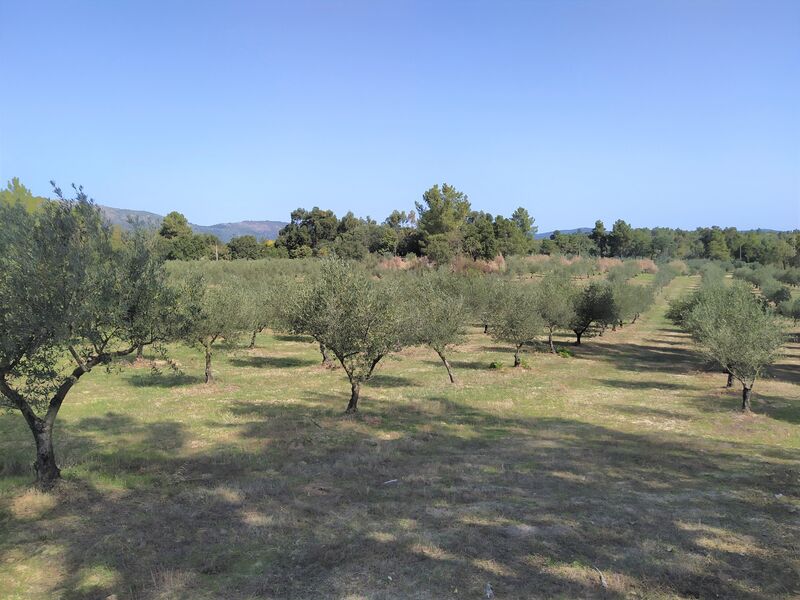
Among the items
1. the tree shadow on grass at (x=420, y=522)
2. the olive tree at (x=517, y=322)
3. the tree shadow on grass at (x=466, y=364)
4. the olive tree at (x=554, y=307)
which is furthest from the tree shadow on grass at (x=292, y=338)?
the tree shadow on grass at (x=420, y=522)

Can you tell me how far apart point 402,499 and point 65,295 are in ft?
38.4

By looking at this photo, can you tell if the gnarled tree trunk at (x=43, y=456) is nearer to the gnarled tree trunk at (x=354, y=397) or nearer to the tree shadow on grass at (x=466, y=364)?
the gnarled tree trunk at (x=354, y=397)

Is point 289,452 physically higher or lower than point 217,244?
lower

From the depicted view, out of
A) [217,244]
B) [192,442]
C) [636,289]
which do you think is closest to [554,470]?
[192,442]

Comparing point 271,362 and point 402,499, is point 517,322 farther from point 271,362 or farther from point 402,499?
point 402,499

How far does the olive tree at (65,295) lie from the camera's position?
Answer: 13.3m

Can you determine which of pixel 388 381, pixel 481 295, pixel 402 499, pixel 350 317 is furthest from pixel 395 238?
pixel 402 499

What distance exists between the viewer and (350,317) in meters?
27.3

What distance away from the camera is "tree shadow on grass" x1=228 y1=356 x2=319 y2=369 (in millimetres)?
48013

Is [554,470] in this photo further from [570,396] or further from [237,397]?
[237,397]

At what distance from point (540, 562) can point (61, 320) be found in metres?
14.0

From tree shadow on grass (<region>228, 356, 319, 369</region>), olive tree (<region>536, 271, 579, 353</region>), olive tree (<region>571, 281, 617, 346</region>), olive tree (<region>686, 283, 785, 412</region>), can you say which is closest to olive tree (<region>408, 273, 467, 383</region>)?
tree shadow on grass (<region>228, 356, 319, 369</region>)

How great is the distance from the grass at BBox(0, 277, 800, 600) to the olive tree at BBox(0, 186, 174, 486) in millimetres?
3910

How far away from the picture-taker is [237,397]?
112ft
